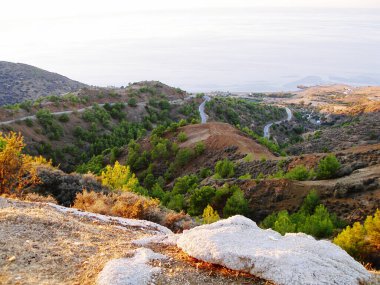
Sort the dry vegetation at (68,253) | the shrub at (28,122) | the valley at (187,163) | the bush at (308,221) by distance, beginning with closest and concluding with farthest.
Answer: the dry vegetation at (68,253), the valley at (187,163), the bush at (308,221), the shrub at (28,122)

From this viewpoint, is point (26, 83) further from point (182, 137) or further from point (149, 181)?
point (149, 181)

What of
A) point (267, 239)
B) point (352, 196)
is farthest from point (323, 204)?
point (267, 239)

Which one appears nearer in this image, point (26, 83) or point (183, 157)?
point (183, 157)

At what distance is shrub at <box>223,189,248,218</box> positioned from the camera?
27.6 meters

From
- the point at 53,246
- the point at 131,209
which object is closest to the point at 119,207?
the point at 131,209

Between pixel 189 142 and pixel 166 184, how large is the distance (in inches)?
302

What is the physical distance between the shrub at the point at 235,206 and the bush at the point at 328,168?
7.03 metres

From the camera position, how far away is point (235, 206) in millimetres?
27844

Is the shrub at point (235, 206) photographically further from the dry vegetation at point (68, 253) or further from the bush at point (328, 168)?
the dry vegetation at point (68, 253)

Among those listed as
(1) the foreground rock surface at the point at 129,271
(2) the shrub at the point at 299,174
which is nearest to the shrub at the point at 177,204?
(2) the shrub at the point at 299,174

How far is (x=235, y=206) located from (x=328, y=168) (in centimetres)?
824

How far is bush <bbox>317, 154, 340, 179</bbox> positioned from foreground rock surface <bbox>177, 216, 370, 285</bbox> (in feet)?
73.4

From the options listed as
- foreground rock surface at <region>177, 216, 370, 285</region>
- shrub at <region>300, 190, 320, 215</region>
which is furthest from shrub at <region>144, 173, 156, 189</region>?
foreground rock surface at <region>177, 216, 370, 285</region>

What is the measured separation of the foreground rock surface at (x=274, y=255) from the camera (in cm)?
799
